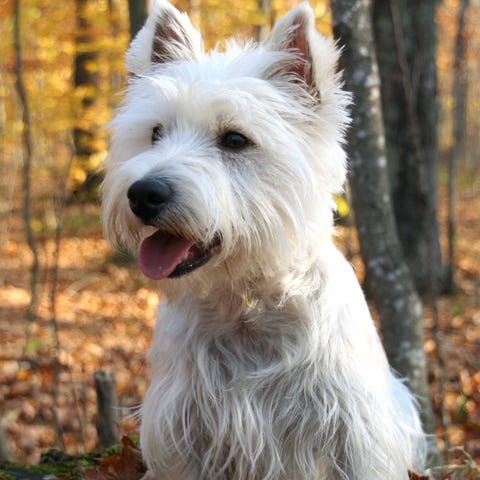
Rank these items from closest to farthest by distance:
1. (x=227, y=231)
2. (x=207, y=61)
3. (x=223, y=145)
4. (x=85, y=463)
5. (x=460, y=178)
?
(x=227, y=231) → (x=223, y=145) → (x=207, y=61) → (x=85, y=463) → (x=460, y=178)

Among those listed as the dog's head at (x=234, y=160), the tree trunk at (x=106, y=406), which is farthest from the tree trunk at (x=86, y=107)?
the dog's head at (x=234, y=160)

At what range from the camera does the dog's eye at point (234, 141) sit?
8.39ft

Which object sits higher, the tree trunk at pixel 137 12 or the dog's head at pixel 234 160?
the tree trunk at pixel 137 12

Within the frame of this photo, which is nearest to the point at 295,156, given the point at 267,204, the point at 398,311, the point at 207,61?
the point at 267,204

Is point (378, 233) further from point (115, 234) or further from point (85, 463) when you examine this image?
point (85, 463)

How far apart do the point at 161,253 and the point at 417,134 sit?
17.3 feet

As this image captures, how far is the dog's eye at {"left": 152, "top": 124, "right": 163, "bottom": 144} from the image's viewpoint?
2719mm

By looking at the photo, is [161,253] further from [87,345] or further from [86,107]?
[86,107]

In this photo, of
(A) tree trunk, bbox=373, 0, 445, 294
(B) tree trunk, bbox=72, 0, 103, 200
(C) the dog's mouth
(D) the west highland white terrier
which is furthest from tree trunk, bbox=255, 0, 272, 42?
(C) the dog's mouth

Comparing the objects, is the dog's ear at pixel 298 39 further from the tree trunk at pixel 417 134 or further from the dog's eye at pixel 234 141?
the tree trunk at pixel 417 134

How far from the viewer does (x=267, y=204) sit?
8.21 feet

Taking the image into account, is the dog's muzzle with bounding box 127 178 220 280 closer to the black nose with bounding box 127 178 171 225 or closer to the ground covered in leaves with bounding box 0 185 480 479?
the black nose with bounding box 127 178 171 225

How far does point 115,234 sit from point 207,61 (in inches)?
33.2

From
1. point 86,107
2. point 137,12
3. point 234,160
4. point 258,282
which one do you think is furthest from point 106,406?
point 86,107
